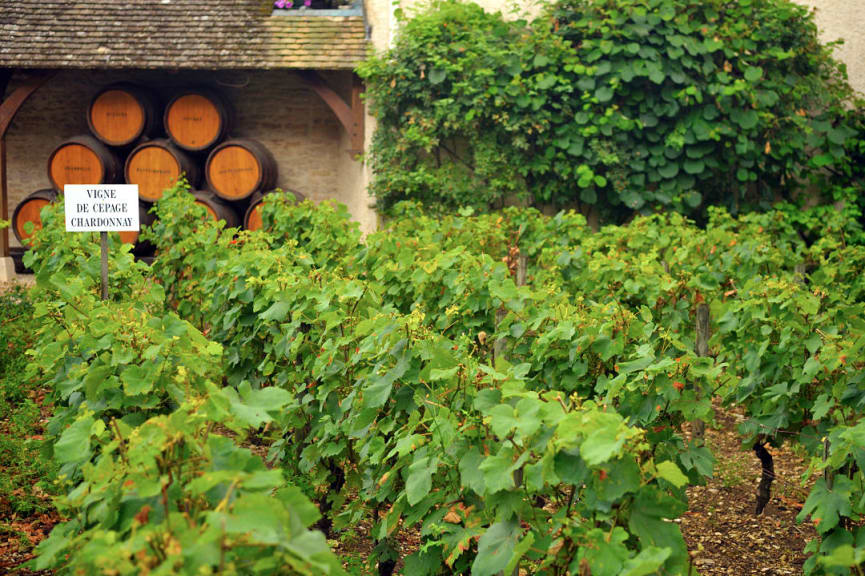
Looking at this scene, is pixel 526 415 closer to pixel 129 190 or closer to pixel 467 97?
pixel 129 190

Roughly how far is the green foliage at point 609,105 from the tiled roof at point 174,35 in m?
0.93

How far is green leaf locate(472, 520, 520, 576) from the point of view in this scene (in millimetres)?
2115

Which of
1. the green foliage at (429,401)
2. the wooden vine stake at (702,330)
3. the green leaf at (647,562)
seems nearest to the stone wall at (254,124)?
the green foliage at (429,401)

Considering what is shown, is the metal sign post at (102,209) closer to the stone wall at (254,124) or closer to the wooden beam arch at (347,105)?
the wooden beam arch at (347,105)

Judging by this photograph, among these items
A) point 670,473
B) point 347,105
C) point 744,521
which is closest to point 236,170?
point 347,105

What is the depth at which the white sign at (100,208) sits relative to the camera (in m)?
5.04

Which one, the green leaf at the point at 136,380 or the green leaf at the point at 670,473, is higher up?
the green leaf at the point at 670,473

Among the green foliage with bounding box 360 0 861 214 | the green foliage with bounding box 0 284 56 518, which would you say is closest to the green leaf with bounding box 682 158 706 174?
the green foliage with bounding box 360 0 861 214

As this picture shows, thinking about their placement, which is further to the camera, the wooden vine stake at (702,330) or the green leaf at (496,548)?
the wooden vine stake at (702,330)

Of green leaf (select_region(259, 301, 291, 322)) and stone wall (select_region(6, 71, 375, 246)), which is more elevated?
stone wall (select_region(6, 71, 375, 246))

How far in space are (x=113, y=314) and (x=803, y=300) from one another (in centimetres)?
296

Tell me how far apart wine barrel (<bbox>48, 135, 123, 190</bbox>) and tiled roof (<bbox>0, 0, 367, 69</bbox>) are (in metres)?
1.04

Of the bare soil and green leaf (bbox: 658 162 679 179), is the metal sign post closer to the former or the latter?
the bare soil

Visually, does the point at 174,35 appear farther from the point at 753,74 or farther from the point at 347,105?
the point at 753,74
